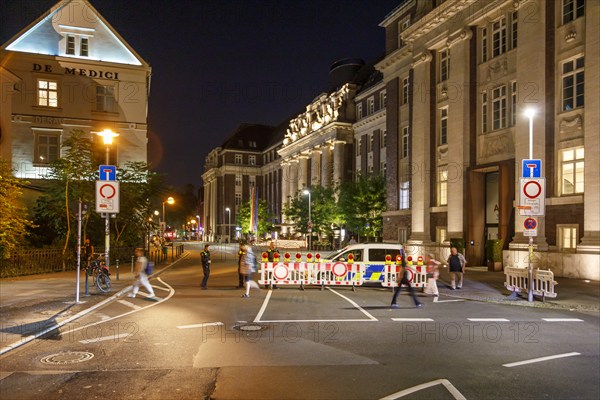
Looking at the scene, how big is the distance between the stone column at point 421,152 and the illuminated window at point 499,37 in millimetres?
5375

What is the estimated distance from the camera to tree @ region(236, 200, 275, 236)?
87.2m

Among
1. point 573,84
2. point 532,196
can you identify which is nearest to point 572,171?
point 573,84

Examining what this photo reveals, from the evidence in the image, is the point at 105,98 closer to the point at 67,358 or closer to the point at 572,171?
the point at 572,171

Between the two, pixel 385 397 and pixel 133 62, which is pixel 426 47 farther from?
pixel 385 397

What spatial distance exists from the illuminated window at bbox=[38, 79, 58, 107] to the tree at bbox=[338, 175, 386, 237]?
1034 inches

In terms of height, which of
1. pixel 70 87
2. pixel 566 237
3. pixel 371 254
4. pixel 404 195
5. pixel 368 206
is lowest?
pixel 371 254

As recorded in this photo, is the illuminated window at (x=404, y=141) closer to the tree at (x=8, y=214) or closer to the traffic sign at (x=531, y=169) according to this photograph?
the traffic sign at (x=531, y=169)

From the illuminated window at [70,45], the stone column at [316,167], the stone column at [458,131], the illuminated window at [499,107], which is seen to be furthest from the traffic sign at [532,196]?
the stone column at [316,167]

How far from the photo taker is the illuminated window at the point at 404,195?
38.6 metres

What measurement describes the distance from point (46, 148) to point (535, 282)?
33700 millimetres

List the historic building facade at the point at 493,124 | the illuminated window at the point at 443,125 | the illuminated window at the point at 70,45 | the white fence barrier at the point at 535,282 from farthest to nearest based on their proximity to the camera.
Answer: the illuminated window at the point at 70,45, the illuminated window at the point at 443,125, the historic building facade at the point at 493,124, the white fence barrier at the point at 535,282

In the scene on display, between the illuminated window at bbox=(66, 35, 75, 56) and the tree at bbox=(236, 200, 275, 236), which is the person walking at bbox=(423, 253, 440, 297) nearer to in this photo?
the illuminated window at bbox=(66, 35, 75, 56)

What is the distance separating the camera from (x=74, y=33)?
38.1 metres

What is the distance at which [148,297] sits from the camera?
54.2ft
